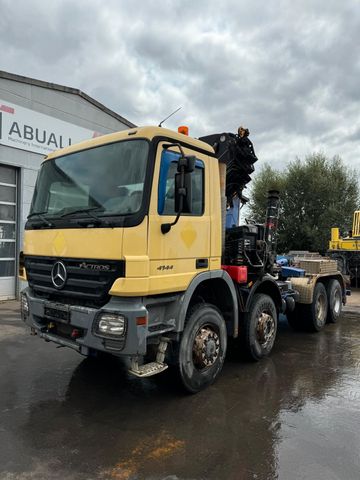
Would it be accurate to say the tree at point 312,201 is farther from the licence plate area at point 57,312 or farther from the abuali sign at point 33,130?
the licence plate area at point 57,312

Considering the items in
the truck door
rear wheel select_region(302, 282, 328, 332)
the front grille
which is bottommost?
rear wheel select_region(302, 282, 328, 332)

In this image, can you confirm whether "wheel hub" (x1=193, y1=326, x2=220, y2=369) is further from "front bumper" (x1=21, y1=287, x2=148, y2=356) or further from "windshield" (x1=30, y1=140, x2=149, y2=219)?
"windshield" (x1=30, y1=140, x2=149, y2=219)

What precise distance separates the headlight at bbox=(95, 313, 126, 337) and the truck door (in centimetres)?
41

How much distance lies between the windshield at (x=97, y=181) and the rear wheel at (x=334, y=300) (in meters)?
5.84

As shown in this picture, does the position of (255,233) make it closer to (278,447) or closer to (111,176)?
(111,176)

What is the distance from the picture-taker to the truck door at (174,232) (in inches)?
147

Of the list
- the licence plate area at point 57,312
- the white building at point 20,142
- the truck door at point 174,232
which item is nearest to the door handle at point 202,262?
the truck door at point 174,232

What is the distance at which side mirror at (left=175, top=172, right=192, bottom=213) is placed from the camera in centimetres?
373

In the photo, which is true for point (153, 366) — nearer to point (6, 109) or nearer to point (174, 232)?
point (174, 232)

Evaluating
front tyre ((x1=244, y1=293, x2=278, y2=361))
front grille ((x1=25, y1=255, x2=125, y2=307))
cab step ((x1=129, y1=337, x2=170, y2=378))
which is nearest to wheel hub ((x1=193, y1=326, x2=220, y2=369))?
cab step ((x1=129, y1=337, x2=170, y2=378))

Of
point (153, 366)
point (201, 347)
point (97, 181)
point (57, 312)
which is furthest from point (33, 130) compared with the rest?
point (153, 366)

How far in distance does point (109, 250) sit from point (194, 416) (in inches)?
72.1

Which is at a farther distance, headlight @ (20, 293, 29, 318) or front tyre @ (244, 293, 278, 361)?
front tyre @ (244, 293, 278, 361)

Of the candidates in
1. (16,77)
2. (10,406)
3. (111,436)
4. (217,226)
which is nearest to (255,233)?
(217,226)
